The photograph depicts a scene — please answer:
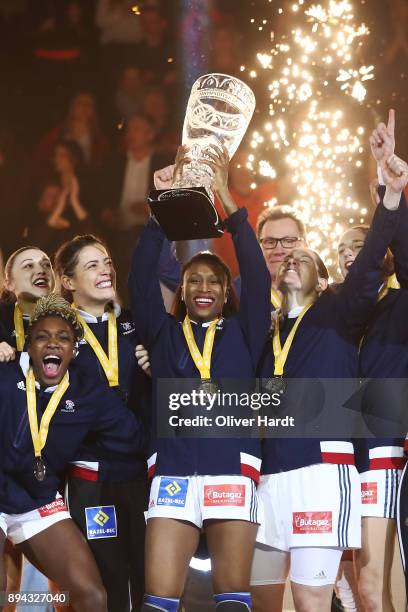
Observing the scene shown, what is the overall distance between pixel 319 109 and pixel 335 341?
326 centimetres

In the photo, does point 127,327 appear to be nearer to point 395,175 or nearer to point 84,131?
point 395,175

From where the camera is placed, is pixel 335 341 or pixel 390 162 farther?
pixel 335 341

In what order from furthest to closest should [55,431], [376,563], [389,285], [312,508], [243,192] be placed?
1. [243,192]
2. [389,285]
3. [55,431]
4. [376,563]
5. [312,508]

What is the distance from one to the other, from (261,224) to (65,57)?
2.91 m

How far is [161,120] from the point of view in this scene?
22.3ft

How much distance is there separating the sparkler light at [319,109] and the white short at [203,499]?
11.0 feet

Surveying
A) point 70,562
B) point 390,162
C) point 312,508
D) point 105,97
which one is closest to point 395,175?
point 390,162

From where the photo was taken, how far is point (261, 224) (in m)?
4.59

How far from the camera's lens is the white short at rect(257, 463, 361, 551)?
347 cm

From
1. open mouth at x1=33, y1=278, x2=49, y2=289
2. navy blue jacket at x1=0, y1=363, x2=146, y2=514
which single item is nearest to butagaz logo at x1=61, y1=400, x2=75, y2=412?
navy blue jacket at x1=0, y1=363, x2=146, y2=514

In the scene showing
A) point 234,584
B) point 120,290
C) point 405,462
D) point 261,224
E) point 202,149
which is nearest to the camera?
point 234,584

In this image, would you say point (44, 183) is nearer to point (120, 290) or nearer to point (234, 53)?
point (120, 290)

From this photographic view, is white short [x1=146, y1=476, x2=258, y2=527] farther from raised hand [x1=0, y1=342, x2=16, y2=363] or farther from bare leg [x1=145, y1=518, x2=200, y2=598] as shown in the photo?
raised hand [x1=0, y1=342, x2=16, y2=363]

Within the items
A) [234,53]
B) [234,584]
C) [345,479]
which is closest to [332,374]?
[345,479]
